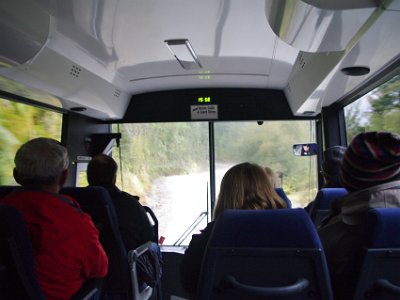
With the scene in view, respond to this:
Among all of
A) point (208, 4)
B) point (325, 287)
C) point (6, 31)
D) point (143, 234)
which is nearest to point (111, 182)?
point (143, 234)

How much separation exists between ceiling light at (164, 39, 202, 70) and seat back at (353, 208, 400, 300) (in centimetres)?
206

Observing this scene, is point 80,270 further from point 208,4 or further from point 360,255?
point 208,4

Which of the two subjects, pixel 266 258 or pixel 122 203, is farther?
pixel 122 203

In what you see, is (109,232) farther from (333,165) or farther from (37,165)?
(333,165)

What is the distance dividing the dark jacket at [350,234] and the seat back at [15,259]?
120 centimetres

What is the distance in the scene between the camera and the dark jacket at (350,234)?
125 cm

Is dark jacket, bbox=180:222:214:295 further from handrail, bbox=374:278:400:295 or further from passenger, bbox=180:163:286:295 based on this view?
handrail, bbox=374:278:400:295

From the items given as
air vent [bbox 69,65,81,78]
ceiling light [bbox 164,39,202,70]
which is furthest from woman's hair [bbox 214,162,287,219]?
air vent [bbox 69,65,81,78]

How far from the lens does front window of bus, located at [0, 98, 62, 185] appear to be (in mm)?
2996

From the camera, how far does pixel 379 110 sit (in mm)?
3018

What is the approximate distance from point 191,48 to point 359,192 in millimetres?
2009

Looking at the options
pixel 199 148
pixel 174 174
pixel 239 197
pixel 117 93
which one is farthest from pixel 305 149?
pixel 239 197

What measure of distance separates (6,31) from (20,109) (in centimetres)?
145

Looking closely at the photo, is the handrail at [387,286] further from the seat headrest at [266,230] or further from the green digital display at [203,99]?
the green digital display at [203,99]
